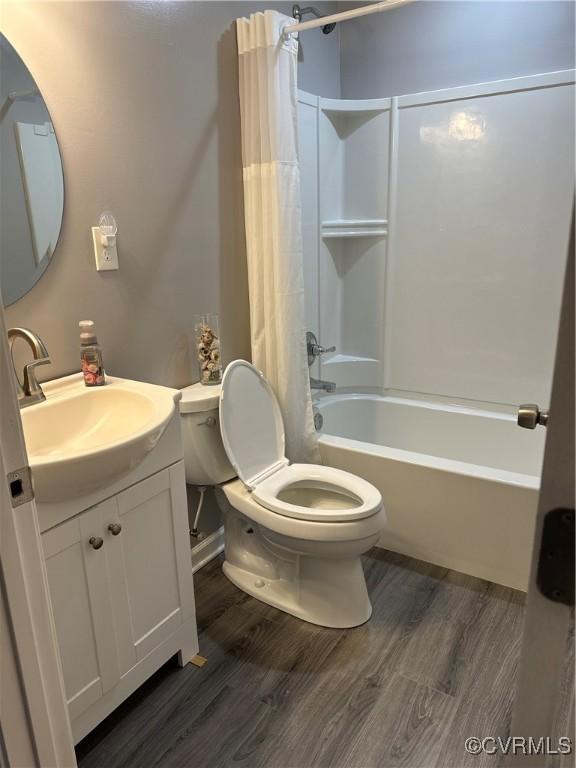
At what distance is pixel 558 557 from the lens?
1.69 ft

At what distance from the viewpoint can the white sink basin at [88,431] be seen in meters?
1.09

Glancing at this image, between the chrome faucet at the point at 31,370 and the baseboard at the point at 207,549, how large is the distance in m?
1.00

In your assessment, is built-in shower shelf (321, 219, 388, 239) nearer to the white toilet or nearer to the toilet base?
the white toilet

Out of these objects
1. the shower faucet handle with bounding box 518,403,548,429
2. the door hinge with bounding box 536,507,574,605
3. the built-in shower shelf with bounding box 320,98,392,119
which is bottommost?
the door hinge with bounding box 536,507,574,605

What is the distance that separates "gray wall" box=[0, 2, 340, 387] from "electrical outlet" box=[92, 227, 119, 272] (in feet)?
0.08

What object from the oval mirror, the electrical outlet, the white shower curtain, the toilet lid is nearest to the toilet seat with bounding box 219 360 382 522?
the toilet lid

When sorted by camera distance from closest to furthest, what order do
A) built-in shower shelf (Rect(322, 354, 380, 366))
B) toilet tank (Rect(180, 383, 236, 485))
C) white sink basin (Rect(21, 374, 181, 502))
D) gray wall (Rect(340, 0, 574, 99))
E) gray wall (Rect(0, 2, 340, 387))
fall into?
white sink basin (Rect(21, 374, 181, 502)), gray wall (Rect(0, 2, 340, 387)), toilet tank (Rect(180, 383, 236, 485)), gray wall (Rect(340, 0, 574, 99)), built-in shower shelf (Rect(322, 354, 380, 366))

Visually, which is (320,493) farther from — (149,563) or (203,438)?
(149,563)

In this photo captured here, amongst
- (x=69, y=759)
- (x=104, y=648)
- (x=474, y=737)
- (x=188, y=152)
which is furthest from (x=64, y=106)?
(x=474, y=737)

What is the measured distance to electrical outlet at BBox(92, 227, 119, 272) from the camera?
5.28 ft

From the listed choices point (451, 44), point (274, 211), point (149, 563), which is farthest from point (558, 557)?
point (451, 44)

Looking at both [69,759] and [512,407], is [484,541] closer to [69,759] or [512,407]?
[512,407]

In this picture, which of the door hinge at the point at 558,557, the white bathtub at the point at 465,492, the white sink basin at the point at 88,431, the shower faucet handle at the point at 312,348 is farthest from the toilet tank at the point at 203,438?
the door hinge at the point at 558,557

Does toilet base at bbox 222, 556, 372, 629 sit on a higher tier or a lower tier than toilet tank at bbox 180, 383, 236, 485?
lower
